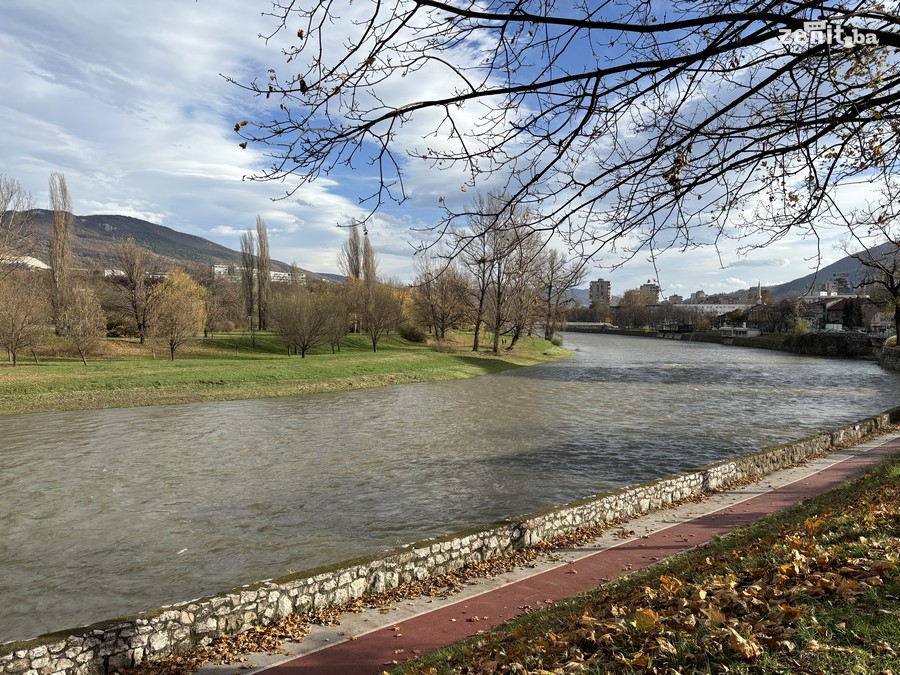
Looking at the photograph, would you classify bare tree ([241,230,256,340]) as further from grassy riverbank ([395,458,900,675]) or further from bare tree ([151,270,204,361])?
grassy riverbank ([395,458,900,675])

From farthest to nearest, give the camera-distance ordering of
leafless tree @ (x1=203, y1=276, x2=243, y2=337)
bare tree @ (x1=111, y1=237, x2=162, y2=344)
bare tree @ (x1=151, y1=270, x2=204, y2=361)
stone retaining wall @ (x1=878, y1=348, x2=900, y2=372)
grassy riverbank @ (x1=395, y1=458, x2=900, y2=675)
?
leafless tree @ (x1=203, y1=276, x2=243, y2=337) < stone retaining wall @ (x1=878, y1=348, x2=900, y2=372) < bare tree @ (x1=111, y1=237, x2=162, y2=344) < bare tree @ (x1=151, y1=270, x2=204, y2=361) < grassy riverbank @ (x1=395, y1=458, x2=900, y2=675)

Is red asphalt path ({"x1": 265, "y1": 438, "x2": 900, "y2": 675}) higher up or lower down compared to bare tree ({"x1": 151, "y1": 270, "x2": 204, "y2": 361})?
lower down

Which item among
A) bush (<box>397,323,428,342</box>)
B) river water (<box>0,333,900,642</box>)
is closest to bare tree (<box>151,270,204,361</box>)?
river water (<box>0,333,900,642</box>)

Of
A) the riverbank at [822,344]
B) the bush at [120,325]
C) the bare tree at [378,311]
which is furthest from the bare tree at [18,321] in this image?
the riverbank at [822,344]

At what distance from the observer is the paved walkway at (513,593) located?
586 centimetres

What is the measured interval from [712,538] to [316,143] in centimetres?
852

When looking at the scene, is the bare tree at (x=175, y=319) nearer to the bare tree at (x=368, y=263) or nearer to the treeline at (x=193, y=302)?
the treeline at (x=193, y=302)

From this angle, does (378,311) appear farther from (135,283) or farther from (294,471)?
(294,471)

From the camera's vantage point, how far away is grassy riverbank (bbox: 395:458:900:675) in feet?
11.0

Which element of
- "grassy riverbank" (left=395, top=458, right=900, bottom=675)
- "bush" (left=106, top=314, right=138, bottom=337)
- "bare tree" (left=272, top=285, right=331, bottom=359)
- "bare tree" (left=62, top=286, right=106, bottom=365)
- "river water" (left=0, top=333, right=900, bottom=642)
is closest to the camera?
"grassy riverbank" (left=395, top=458, right=900, bottom=675)

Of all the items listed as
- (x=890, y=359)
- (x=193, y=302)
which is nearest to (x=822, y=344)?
(x=890, y=359)

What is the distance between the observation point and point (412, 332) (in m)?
60.2

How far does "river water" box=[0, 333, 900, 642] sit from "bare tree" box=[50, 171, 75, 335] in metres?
21.7

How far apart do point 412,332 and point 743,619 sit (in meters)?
56.7
